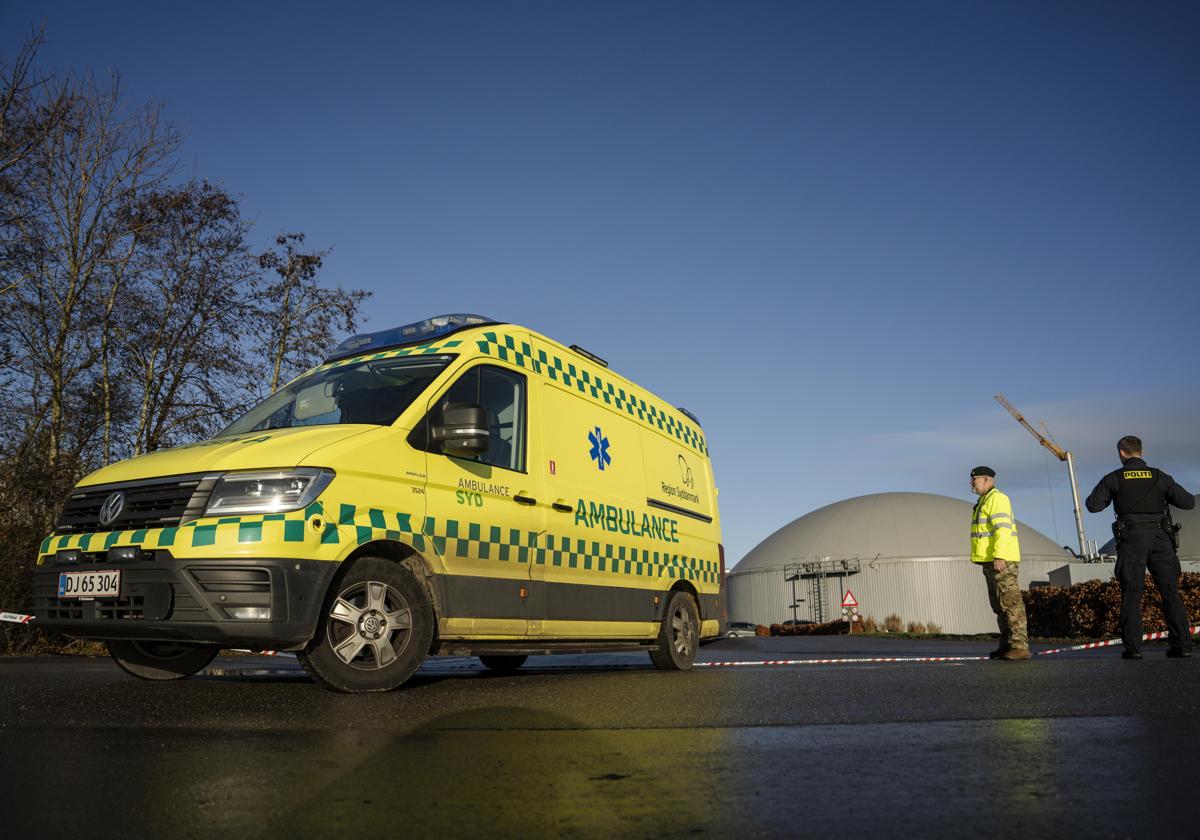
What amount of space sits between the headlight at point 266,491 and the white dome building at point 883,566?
141 ft

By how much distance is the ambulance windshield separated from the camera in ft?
19.4

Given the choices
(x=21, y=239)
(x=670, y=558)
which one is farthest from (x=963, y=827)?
(x=21, y=239)

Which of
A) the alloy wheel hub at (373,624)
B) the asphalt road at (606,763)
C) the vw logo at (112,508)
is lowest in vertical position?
the asphalt road at (606,763)

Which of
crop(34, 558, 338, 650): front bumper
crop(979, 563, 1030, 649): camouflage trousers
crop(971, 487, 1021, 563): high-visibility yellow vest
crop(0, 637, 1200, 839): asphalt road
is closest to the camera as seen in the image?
crop(0, 637, 1200, 839): asphalt road

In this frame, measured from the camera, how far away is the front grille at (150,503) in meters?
4.84

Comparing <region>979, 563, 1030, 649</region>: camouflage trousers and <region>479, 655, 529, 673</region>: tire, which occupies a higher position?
<region>979, 563, 1030, 649</region>: camouflage trousers

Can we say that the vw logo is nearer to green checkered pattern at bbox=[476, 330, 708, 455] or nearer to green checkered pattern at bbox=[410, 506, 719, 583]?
green checkered pattern at bbox=[410, 506, 719, 583]

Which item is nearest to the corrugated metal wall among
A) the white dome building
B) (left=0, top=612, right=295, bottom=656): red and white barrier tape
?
the white dome building

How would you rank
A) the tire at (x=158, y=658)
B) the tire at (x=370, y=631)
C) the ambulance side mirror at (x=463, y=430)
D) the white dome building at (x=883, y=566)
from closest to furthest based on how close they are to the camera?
1. the tire at (x=370, y=631)
2. the ambulance side mirror at (x=463, y=430)
3. the tire at (x=158, y=658)
4. the white dome building at (x=883, y=566)

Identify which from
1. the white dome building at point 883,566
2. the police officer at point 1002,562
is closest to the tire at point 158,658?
the police officer at point 1002,562

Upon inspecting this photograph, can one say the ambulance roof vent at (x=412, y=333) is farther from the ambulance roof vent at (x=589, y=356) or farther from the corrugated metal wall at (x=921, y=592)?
the corrugated metal wall at (x=921, y=592)

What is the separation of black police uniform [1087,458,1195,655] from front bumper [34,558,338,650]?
25.2 ft

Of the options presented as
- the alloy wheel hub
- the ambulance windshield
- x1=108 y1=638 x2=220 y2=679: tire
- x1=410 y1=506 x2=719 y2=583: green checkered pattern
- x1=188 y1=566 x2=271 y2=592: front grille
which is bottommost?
x1=108 y1=638 x2=220 y2=679: tire

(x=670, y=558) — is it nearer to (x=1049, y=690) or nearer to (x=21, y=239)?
(x=1049, y=690)
